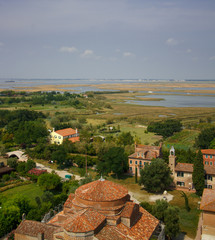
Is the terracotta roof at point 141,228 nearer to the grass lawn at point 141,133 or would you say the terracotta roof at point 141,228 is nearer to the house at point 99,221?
the house at point 99,221

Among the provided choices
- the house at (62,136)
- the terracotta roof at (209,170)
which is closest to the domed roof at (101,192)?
the terracotta roof at (209,170)

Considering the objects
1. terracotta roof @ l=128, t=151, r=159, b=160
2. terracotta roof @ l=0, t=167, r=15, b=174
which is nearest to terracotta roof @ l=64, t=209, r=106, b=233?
terracotta roof @ l=128, t=151, r=159, b=160

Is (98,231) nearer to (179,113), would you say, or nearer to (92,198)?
(92,198)

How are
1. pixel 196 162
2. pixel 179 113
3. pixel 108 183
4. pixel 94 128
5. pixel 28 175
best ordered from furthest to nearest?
pixel 179 113
pixel 94 128
pixel 28 175
pixel 196 162
pixel 108 183

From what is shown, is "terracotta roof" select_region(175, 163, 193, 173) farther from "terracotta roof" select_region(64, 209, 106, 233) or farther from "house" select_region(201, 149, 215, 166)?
"terracotta roof" select_region(64, 209, 106, 233)

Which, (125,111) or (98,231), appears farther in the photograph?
(125,111)

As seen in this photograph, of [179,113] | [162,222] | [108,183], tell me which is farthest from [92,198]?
[179,113]
